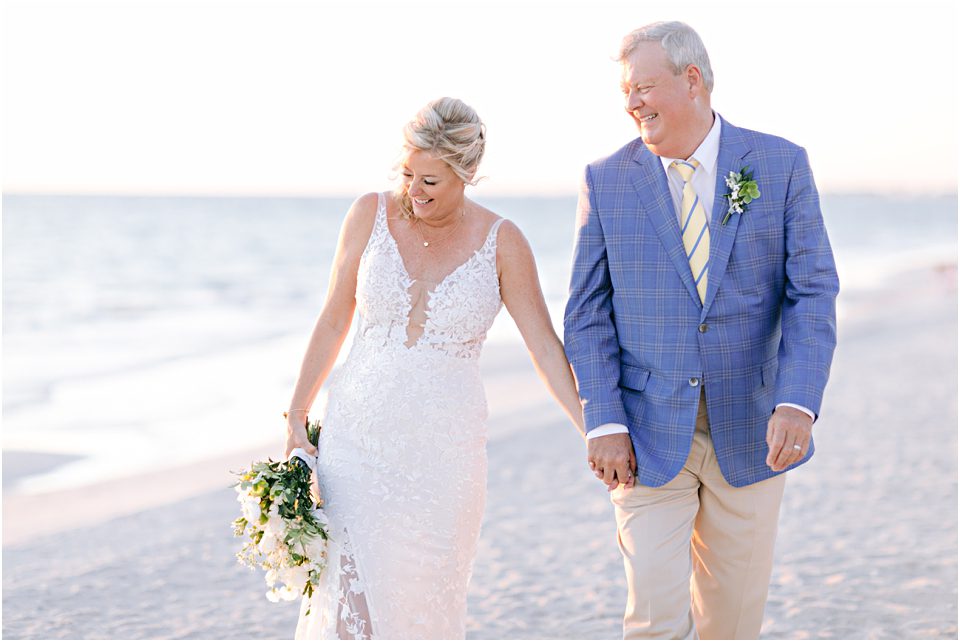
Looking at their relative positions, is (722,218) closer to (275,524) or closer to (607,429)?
(607,429)

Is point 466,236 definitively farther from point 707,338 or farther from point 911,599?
point 911,599

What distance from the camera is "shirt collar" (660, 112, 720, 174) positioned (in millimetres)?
3578

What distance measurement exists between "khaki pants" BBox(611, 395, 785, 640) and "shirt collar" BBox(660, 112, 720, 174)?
2.55ft

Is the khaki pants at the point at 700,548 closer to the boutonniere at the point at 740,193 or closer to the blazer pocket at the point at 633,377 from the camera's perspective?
the blazer pocket at the point at 633,377

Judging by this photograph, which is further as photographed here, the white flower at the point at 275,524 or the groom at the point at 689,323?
the white flower at the point at 275,524

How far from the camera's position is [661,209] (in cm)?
352

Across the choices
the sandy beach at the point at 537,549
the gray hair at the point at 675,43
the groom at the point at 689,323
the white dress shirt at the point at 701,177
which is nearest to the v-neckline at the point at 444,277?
the groom at the point at 689,323

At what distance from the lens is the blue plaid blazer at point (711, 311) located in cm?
344

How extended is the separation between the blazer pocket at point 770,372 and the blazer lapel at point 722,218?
30cm

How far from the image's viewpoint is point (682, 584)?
3502 mm

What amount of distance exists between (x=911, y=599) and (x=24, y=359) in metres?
11.3

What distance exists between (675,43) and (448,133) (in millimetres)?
807

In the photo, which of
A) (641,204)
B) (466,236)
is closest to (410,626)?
(466,236)

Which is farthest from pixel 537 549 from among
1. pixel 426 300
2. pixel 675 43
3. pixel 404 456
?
pixel 675 43
